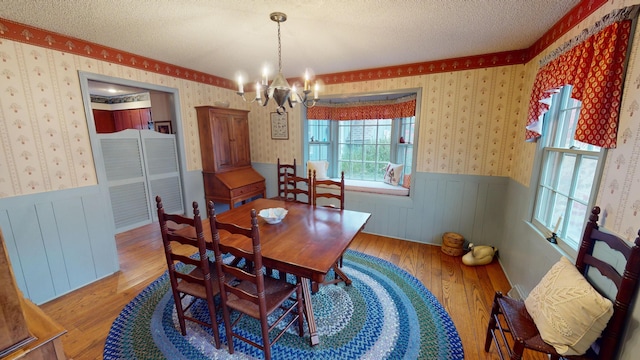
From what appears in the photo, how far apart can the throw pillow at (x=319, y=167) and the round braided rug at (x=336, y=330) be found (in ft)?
6.59

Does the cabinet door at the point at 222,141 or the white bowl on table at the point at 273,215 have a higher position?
the cabinet door at the point at 222,141

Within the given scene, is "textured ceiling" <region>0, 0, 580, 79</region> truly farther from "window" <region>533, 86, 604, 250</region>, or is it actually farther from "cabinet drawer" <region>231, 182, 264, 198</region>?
"cabinet drawer" <region>231, 182, 264, 198</region>

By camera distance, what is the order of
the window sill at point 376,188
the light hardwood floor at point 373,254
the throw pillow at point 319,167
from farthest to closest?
the throw pillow at point 319,167 → the window sill at point 376,188 → the light hardwood floor at point 373,254

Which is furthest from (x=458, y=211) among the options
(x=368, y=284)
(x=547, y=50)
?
(x=547, y=50)

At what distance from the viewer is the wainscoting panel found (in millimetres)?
1996

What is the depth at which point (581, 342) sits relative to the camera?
1120 millimetres

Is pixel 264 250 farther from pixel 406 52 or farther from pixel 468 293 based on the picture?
pixel 406 52

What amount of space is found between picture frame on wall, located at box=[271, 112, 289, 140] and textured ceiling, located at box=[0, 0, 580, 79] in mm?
1144

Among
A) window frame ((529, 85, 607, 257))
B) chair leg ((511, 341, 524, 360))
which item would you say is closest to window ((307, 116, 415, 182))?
window frame ((529, 85, 607, 257))

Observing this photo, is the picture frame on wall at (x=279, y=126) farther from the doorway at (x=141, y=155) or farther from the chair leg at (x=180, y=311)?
the chair leg at (x=180, y=311)

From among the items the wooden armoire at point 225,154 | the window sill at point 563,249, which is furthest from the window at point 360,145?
the window sill at point 563,249

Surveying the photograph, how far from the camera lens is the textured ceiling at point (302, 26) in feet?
5.48

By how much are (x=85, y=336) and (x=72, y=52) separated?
95.2 inches

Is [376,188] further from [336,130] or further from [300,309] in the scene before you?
[300,309]
